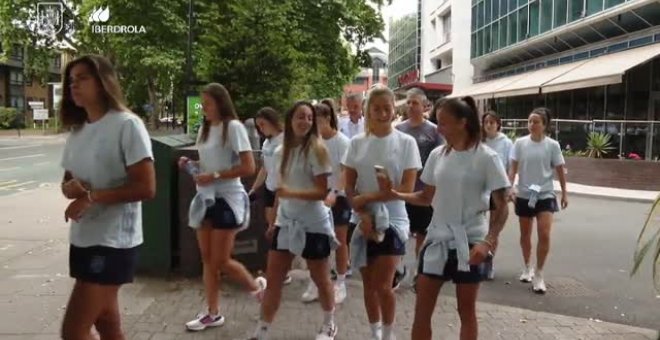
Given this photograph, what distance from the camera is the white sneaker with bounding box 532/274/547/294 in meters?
6.45

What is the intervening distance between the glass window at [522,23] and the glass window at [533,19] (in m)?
0.63

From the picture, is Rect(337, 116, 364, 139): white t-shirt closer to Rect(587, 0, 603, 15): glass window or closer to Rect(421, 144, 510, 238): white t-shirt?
Rect(421, 144, 510, 238): white t-shirt

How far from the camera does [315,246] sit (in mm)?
4348

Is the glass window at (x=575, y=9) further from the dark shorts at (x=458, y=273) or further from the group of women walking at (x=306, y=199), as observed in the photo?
the dark shorts at (x=458, y=273)

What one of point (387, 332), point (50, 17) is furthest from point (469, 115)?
point (50, 17)

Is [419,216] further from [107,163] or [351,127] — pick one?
[107,163]

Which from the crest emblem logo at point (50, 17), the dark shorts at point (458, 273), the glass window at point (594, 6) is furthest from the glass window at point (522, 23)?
the dark shorts at point (458, 273)

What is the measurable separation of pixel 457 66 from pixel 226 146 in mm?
44471

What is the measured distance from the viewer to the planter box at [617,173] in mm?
16516

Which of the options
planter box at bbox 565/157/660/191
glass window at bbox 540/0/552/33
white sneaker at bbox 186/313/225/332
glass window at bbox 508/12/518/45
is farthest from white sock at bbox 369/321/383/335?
glass window at bbox 508/12/518/45

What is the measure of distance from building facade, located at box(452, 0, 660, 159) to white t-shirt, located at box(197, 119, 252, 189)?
1515 centimetres

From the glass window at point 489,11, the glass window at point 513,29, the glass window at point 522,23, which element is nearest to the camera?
the glass window at point 522,23

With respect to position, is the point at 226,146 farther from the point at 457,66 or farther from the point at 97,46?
the point at 457,66

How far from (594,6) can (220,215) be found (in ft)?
72.6
